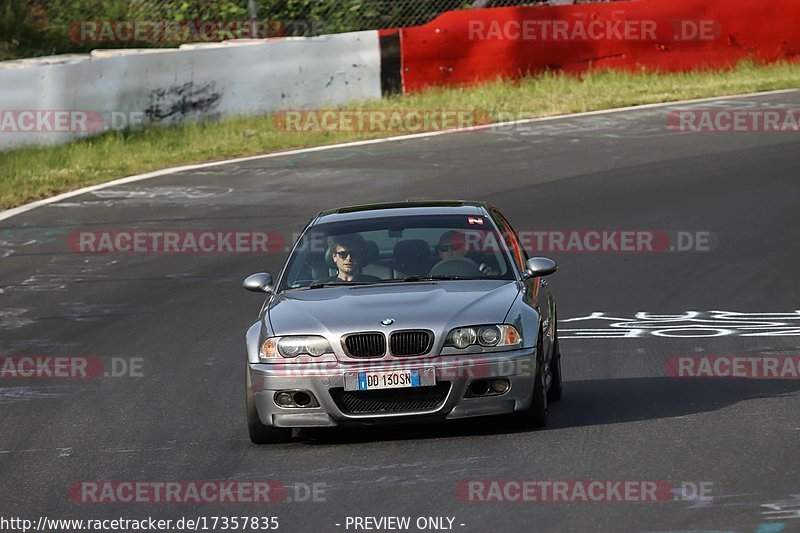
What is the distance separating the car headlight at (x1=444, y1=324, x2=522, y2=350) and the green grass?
1197 centimetres

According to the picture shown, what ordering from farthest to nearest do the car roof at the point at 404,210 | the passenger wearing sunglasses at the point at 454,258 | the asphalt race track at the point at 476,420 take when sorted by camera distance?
the car roof at the point at 404,210, the passenger wearing sunglasses at the point at 454,258, the asphalt race track at the point at 476,420

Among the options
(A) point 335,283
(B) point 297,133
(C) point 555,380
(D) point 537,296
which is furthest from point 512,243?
(B) point 297,133

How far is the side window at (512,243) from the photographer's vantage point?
9.77m

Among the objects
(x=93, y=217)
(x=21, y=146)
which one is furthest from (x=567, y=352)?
(x=21, y=146)

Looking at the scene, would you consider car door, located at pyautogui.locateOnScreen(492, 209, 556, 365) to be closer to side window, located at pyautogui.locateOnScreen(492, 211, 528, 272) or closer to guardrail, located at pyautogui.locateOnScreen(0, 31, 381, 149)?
side window, located at pyautogui.locateOnScreen(492, 211, 528, 272)

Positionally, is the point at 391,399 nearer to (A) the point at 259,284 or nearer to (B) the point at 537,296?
(B) the point at 537,296

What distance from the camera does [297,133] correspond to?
2394 centimetres

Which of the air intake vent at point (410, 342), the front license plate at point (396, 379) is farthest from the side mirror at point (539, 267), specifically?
the front license plate at point (396, 379)

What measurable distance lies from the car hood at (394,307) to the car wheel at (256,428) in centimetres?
39

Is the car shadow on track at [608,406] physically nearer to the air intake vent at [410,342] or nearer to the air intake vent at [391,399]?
the air intake vent at [391,399]

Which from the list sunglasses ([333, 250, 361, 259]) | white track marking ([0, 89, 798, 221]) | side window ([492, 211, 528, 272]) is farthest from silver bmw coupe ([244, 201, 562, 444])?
white track marking ([0, 89, 798, 221])

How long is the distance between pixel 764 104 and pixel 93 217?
11.6 metres

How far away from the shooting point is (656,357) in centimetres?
1123

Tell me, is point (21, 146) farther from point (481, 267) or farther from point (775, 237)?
point (481, 267)
